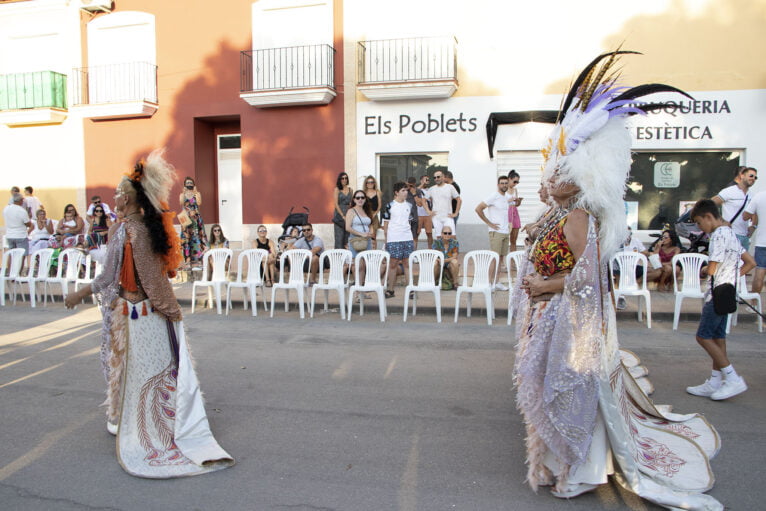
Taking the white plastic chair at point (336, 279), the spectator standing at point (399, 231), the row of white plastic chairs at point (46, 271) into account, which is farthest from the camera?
the row of white plastic chairs at point (46, 271)

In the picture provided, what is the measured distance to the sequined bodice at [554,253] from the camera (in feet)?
10.9

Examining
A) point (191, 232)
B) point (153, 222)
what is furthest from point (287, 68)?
point (153, 222)

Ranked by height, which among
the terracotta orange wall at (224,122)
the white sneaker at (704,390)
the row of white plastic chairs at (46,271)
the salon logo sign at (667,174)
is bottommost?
the white sneaker at (704,390)

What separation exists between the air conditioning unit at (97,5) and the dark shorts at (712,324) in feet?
53.8

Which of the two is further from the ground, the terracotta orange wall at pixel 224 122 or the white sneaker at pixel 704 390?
the terracotta orange wall at pixel 224 122

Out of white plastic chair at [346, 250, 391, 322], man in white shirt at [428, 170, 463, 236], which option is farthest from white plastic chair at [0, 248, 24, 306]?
man in white shirt at [428, 170, 463, 236]

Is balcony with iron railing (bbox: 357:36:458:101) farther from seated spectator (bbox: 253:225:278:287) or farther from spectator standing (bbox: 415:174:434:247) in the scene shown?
seated spectator (bbox: 253:225:278:287)

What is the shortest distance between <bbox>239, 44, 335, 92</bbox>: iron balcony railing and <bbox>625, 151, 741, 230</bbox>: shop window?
24.8ft

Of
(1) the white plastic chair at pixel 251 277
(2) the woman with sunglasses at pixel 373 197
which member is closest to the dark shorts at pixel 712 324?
(1) the white plastic chair at pixel 251 277

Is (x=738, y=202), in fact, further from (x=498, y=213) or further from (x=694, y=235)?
(x=498, y=213)

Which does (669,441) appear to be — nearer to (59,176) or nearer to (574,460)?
(574,460)

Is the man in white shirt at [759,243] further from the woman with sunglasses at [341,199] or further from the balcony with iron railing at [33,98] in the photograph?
the balcony with iron railing at [33,98]

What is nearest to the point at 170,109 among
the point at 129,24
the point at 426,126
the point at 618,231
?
the point at 129,24

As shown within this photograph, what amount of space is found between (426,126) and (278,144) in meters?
3.81
